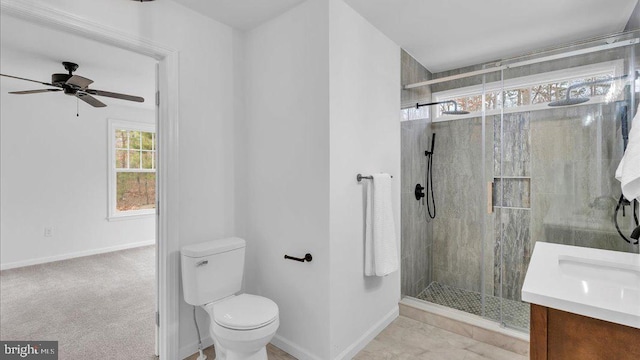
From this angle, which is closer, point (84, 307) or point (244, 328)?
point (244, 328)

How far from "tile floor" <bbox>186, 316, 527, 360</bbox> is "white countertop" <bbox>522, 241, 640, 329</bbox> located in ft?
2.98

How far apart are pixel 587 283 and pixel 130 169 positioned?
5921 millimetres

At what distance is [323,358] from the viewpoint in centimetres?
196

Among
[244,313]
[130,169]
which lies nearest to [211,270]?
[244,313]

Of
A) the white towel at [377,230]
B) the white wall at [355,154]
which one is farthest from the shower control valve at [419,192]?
the white towel at [377,230]

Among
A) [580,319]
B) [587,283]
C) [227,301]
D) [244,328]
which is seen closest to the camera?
[580,319]

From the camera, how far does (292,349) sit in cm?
213

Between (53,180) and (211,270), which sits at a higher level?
(53,180)

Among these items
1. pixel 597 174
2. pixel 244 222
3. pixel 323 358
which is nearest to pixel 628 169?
pixel 597 174

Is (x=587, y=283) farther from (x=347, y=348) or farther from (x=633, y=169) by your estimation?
(x=347, y=348)

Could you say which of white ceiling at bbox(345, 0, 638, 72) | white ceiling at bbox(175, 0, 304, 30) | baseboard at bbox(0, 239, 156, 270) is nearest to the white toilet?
white ceiling at bbox(175, 0, 304, 30)

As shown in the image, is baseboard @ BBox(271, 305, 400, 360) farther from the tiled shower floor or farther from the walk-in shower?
the tiled shower floor

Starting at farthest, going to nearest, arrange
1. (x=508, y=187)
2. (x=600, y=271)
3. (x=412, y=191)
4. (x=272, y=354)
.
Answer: (x=412, y=191)
(x=508, y=187)
(x=272, y=354)
(x=600, y=271)

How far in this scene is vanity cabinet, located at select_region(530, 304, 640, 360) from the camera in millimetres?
954
